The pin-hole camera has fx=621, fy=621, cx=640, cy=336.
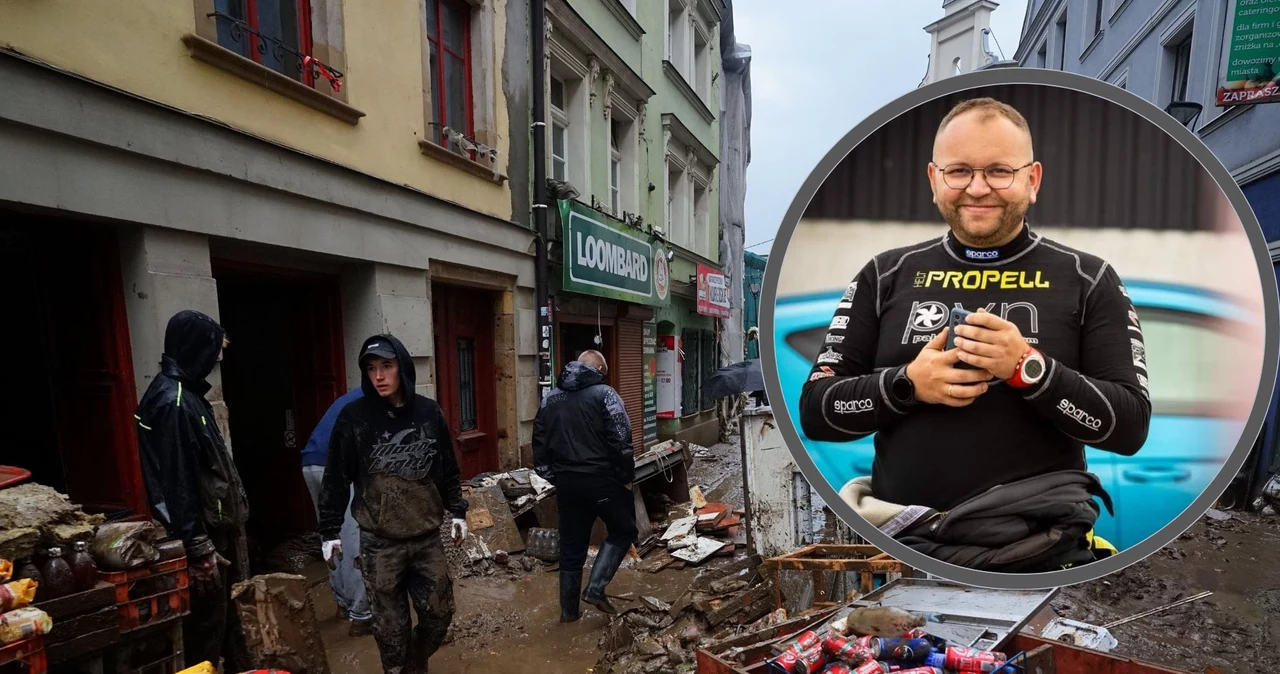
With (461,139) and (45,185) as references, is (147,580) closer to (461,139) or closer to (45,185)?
(45,185)

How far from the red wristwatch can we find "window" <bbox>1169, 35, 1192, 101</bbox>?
10.3 m

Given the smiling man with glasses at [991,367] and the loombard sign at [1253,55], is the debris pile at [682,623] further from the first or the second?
the loombard sign at [1253,55]

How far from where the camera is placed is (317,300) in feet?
18.7

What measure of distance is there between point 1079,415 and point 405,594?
320 centimetres

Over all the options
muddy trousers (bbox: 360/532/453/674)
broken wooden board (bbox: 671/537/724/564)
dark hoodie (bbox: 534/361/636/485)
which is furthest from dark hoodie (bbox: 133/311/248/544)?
broken wooden board (bbox: 671/537/724/564)

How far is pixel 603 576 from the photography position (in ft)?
14.7

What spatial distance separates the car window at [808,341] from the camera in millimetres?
1567

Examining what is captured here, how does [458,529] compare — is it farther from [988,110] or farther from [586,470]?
[988,110]

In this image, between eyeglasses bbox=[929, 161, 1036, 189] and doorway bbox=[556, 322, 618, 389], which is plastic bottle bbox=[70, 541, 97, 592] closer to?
eyeglasses bbox=[929, 161, 1036, 189]

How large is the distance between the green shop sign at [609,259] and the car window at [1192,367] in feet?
22.9

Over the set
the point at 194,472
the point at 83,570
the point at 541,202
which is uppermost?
the point at 541,202

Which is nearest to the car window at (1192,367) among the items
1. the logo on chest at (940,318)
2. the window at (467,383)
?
the logo on chest at (940,318)

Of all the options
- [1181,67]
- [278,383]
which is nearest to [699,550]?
[278,383]

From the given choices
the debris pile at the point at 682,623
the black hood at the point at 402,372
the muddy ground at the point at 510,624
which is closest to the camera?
the black hood at the point at 402,372
